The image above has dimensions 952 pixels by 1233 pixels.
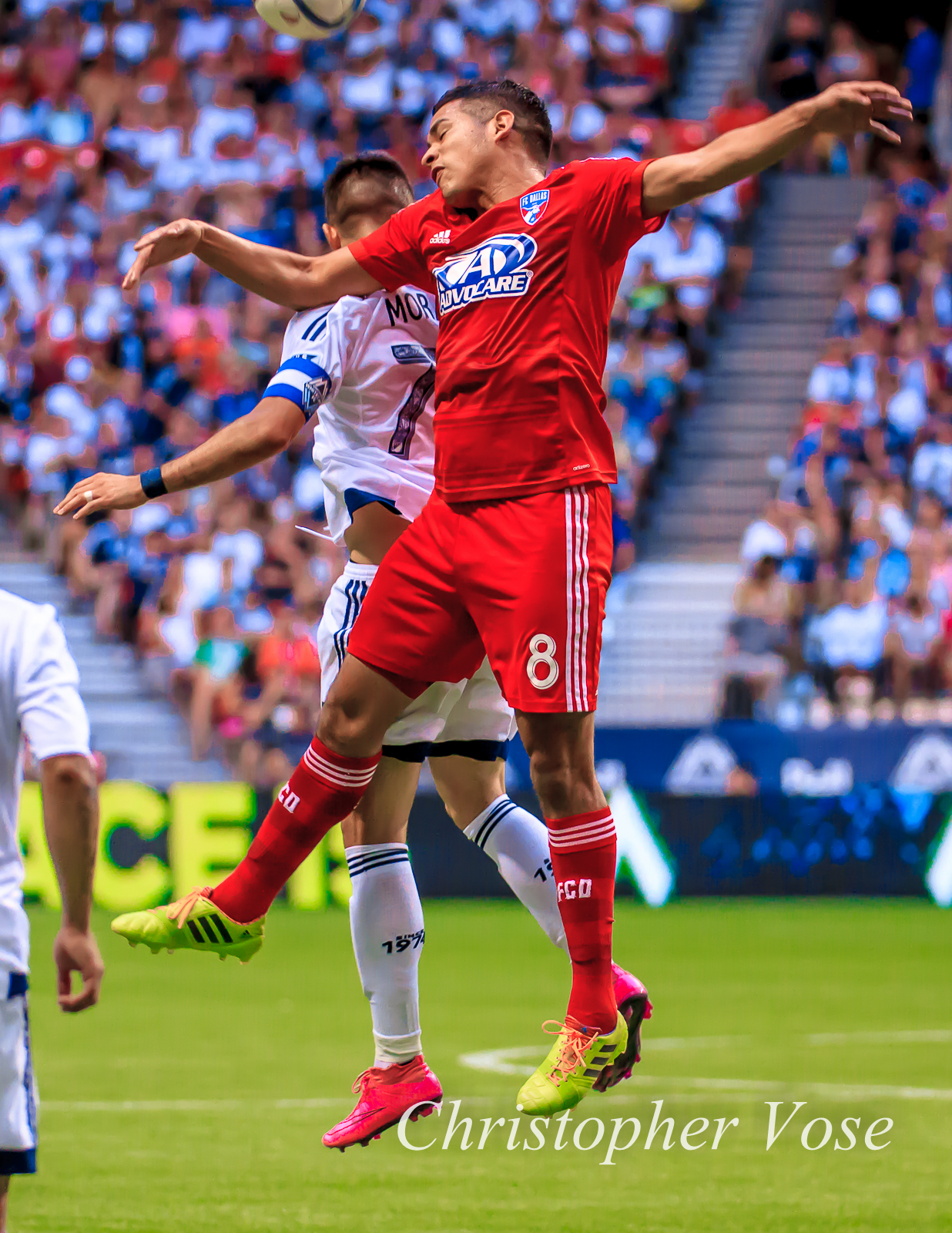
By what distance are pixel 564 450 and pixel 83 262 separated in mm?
16081

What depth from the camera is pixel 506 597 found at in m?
5.49

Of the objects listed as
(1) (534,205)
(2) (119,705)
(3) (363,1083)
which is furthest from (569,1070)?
(2) (119,705)

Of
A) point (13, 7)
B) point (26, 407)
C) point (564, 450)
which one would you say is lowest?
point (26, 407)

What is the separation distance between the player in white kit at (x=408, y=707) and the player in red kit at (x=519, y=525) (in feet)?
1.36

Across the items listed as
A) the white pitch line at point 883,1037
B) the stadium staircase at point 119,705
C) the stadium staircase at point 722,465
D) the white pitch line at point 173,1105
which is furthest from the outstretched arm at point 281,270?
the stadium staircase at point 119,705

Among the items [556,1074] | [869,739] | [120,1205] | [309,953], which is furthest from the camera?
[869,739]

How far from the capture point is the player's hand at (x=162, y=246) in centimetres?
588

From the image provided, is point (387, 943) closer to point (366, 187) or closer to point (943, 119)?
point (366, 187)

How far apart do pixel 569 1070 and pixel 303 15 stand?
346 centimetres

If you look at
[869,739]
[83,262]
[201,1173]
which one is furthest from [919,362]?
[201,1173]

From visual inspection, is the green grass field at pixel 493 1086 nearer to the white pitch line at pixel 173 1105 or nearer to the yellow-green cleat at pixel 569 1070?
the white pitch line at pixel 173 1105

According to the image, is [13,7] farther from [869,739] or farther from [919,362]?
[869,739]

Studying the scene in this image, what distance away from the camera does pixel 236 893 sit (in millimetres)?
5812

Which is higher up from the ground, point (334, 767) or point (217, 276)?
point (334, 767)
